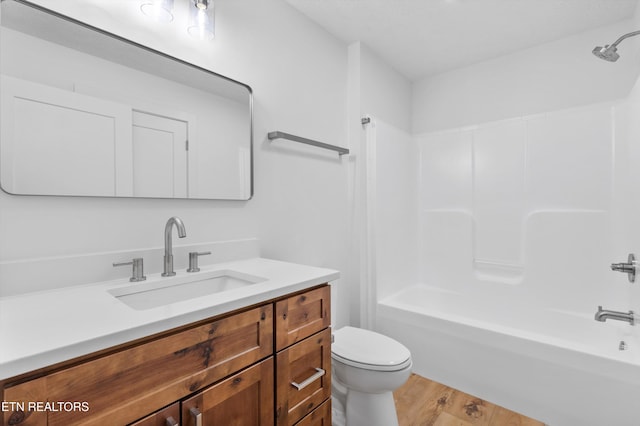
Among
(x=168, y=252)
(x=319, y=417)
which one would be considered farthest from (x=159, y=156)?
(x=319, y=417)

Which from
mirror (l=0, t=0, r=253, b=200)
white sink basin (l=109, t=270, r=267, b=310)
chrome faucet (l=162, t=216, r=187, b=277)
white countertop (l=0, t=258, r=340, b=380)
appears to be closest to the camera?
white countertop (l=0, t=258, r=340, b=380)

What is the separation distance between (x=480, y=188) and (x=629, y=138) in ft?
3.11

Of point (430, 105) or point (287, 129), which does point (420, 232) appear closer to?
point (430, 105)

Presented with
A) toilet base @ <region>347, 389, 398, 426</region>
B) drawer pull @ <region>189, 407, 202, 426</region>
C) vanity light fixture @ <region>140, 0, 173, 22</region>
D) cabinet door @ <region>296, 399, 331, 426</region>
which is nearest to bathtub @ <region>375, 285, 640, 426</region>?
toilet base @ <region>347, 389, 398, 426</region>

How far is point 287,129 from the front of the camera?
189 cm

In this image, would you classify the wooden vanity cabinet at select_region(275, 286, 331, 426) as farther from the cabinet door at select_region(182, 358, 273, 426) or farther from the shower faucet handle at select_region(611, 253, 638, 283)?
the shower faucet handle at select_region(611, 253, 638, 283)

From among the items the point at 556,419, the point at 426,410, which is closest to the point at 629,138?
the point at 556,419

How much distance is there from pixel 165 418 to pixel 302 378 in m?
0.50

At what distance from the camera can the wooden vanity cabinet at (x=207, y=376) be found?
636 millimetres

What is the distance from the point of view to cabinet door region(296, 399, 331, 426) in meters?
1.17

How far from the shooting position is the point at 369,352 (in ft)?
5.39

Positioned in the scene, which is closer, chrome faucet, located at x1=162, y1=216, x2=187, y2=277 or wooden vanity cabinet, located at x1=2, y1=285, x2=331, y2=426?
wooden vanity cabinet, located at x1=2, y1=285, x2=331, y2=426

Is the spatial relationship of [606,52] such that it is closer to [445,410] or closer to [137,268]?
[445,410]

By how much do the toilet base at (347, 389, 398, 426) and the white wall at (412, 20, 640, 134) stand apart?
2.30 metres
